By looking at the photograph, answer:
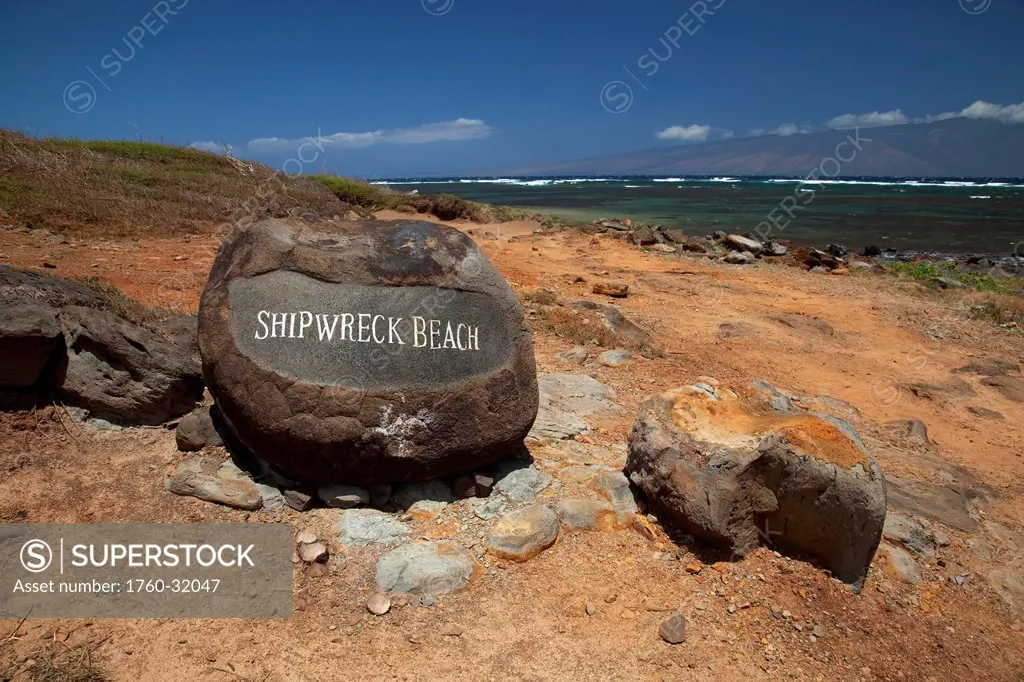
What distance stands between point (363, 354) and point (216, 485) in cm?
145

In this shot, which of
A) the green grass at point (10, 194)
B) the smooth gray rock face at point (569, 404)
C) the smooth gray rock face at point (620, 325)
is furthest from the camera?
the green grass at point (10, 194)

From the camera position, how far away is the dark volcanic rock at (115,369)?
4.97m

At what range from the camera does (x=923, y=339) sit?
10883 millimetres

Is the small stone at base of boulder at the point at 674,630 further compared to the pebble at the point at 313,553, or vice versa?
the pebble at the point at 313,553

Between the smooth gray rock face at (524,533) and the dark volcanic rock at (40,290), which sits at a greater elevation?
the dark volcanic rock at (40,290)

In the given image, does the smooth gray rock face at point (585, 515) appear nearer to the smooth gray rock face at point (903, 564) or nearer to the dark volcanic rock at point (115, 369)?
the smooth gray rock face at point (903, 564)

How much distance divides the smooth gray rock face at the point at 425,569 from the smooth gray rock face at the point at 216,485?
3.75 feet

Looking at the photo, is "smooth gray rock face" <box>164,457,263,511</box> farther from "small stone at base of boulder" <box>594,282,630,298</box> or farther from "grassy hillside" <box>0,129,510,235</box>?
"small stone at base of boulder" <box>594,282,630,298</box>

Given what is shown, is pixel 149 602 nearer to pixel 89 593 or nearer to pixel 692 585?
pixel 89 593

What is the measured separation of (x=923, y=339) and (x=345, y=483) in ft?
34.4

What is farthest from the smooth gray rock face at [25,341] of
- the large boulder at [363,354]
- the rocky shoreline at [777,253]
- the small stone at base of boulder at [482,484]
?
the rocky shoreline at [777,253]

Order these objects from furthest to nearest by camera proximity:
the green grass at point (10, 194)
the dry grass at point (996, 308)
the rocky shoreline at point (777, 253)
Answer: the rocky shoreline at point (777, 253), the dry grass at point (996, 308), the green grass at point (10, 194)

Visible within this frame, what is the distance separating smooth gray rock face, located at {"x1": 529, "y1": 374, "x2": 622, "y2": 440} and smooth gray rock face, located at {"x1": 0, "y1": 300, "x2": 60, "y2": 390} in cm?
399

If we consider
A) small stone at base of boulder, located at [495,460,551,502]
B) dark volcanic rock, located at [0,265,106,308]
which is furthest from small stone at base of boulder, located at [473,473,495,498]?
dark volcanic rock, located at [0,265,106,308]
